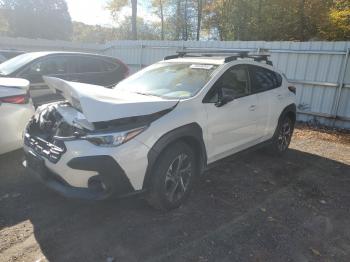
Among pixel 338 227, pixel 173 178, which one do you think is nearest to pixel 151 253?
pixel 173 178

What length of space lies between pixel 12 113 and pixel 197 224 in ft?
9.42

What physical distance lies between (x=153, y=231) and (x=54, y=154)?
4.08 feet

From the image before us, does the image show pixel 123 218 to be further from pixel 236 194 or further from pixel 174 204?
pixel 236 194

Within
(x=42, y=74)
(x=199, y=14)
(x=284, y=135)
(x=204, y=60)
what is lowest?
(x=284, y=135)

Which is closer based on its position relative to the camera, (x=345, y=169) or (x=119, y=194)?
(x=119, y=194)

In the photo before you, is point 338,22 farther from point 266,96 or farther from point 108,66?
point 266,96

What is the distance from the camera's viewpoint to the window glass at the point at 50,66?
657cm

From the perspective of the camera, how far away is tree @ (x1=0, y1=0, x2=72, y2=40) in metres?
32.3

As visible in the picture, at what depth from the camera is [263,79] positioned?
5312 mm

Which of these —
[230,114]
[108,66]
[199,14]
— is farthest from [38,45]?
[199,14]

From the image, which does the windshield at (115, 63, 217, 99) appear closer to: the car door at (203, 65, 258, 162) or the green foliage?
the car door at (203, 65, 258, 162)

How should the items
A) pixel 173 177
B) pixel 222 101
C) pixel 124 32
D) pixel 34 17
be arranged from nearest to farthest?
pixel 173 177, pixel 222 101, pixel 34 17, pixel 124 32

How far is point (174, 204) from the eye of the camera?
3820mm

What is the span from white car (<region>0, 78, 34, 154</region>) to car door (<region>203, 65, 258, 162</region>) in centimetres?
255
